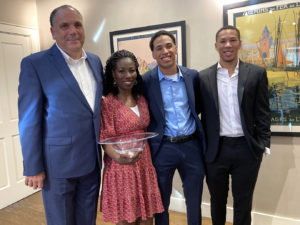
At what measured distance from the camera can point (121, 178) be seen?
1501 mm

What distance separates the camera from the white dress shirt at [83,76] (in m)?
1.47

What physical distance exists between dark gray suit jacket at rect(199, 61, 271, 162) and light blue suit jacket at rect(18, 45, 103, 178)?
31.4 inches

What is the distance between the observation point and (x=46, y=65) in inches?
54.6

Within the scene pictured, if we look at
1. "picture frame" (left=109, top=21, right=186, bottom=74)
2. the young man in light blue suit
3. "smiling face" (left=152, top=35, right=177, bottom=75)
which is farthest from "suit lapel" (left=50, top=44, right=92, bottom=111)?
"picture frame" (left=109, top=21, right=186, bottom=74)

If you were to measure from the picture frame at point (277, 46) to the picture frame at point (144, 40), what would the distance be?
46 cm

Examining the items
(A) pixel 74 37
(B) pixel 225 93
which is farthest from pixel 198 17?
(A) pixel 74 37

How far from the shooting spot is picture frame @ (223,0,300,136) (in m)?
1.99

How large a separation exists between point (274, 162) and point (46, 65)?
2016 mm

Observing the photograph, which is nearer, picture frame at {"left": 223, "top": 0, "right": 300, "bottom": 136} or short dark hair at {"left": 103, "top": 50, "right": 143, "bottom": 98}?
short dark hair at {"left": 103, "top": 50, "right": 143, "bottom": 98}

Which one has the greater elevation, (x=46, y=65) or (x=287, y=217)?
(x=46, y=65)

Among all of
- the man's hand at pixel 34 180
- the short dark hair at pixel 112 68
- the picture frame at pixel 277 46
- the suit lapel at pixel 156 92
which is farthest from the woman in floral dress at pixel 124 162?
the picture frame at pixel 277 46

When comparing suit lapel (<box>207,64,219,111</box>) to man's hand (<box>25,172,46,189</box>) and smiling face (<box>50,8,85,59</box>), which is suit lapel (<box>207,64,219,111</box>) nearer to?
smiling face (<box>50,8,85,59</box>)

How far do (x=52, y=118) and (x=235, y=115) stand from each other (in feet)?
3.86

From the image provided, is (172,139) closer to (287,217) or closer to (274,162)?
(274,162)
